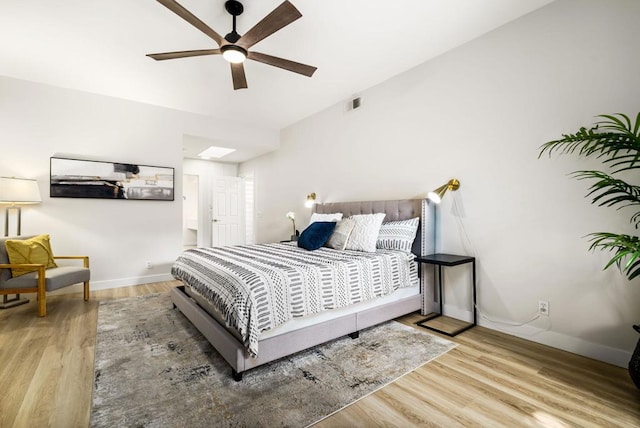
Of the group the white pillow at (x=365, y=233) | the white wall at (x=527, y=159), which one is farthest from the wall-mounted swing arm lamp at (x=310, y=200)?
the white pillow at (x=365, y=233)

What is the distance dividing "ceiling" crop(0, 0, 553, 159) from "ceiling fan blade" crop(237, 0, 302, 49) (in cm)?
36

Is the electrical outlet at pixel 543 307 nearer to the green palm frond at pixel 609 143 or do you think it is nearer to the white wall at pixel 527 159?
the white wall at pixel 527 159

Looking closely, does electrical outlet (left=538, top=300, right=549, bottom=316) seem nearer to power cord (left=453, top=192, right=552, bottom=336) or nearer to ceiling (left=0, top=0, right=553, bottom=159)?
power cord (left=453, top=192, right=552, bottom=336)

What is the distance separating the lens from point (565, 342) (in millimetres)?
2338

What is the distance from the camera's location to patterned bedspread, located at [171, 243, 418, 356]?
6.27 ft

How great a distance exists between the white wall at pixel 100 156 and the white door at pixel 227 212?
203 cm

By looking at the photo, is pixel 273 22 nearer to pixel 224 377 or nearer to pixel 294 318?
pixel 294 318

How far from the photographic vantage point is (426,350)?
7.70ft

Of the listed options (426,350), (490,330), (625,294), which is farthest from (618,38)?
(426,350)

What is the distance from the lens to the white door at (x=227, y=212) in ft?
22.7

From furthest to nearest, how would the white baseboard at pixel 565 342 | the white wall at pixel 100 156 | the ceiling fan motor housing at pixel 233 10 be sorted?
the white wall at pixel 100 156, the ceiling fan motor housing at pixel 233 10, the white baseboard at pixel 565 342

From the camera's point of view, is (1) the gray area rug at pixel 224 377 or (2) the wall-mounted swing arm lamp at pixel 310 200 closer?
(1) the gray area rug at pixel 224 377

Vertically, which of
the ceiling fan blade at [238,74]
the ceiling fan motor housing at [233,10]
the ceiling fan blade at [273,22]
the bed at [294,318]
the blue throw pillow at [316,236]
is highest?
the ceiling fan motor housing at [233,10]

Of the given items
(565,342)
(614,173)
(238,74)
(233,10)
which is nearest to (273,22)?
(233,10)
